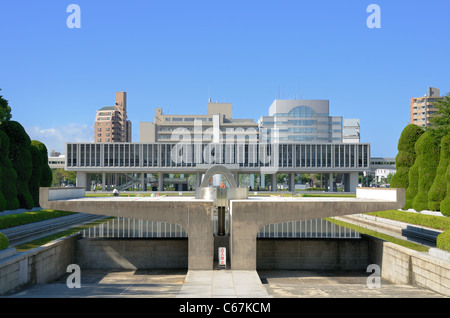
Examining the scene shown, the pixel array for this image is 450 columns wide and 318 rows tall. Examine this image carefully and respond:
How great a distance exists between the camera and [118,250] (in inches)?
1006

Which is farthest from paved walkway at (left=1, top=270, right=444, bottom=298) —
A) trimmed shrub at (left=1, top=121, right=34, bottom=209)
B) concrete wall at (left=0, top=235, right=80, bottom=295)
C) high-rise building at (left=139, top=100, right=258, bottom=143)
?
high-rise building at (left=139, top=100, right=258, bottom=143)

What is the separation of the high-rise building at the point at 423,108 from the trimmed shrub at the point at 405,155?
113m

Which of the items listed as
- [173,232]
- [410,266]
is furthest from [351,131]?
[410,266]

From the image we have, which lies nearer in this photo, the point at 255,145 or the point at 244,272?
the point at 244,272

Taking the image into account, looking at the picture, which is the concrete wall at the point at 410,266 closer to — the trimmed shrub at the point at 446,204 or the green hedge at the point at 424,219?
the green hedge at the point at 424,219

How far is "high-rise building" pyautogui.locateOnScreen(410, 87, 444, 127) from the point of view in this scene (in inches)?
5581

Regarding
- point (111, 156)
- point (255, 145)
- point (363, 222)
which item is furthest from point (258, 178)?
point (363, 222)

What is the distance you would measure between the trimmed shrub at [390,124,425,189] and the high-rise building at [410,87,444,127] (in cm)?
11326

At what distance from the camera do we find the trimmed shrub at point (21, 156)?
37656mm

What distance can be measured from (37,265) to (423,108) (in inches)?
6030

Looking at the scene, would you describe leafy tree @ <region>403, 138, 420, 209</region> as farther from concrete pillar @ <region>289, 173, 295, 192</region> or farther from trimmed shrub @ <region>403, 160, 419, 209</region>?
concrete pillar @ <region>289, 173, 295, 192</region>

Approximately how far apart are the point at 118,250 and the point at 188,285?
10427 millimetres

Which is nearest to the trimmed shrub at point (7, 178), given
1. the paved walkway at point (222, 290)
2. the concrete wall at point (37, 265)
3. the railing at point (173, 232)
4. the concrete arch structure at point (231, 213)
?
the railing at point (173, 232)
